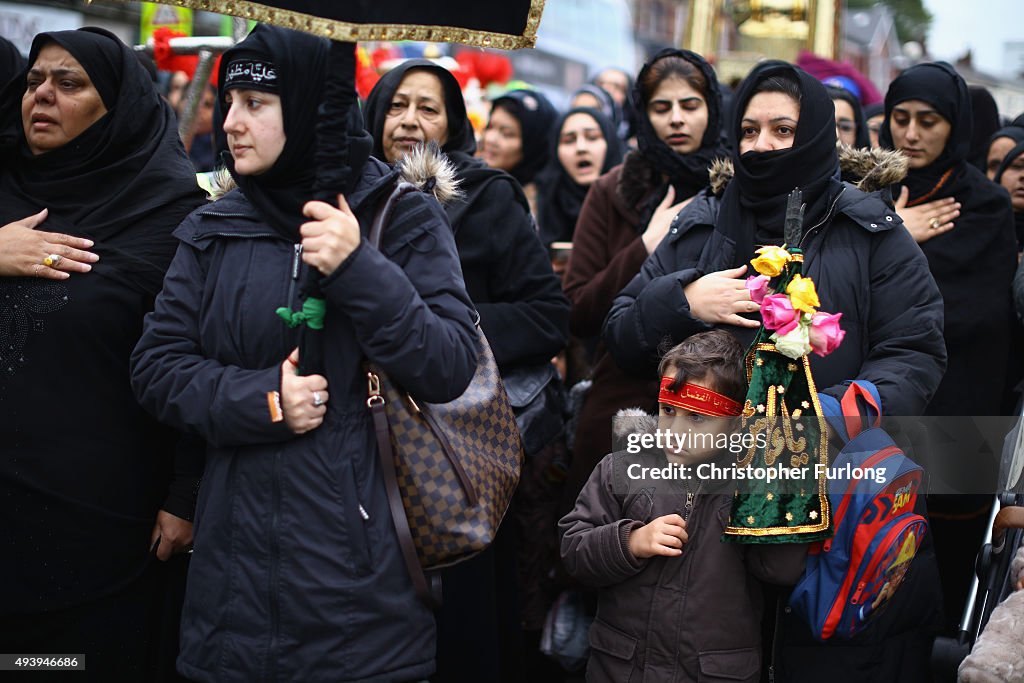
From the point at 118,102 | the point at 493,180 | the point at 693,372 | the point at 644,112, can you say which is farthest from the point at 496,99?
the point at 693,372

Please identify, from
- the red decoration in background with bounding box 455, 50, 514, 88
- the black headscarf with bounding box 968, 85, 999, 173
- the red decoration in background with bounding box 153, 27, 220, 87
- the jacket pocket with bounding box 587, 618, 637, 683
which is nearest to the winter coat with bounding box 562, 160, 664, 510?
the jacket pocket with bounding box 587, 618, 637, 683

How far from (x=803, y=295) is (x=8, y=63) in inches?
114

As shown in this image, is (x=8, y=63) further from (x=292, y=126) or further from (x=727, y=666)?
(x=727, y=666)

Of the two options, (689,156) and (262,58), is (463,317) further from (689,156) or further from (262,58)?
(689,156)

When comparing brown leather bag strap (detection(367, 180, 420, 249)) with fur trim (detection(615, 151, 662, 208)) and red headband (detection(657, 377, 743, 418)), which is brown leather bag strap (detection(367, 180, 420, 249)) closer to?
A: red headband (detection(657, 377, 743, 418))

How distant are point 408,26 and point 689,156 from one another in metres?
2.22

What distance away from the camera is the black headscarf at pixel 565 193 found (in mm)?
6527

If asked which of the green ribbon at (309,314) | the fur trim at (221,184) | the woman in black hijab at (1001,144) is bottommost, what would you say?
the green ribbon at (309,314)

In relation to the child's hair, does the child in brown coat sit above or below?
below

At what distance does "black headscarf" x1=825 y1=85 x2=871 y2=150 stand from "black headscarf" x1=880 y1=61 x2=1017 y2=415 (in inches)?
24.2

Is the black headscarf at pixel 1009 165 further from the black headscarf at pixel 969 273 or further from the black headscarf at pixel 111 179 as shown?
the black headscarf at pixel 111 179

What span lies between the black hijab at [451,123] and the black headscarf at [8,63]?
126 centimetres

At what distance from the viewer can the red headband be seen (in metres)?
3.24

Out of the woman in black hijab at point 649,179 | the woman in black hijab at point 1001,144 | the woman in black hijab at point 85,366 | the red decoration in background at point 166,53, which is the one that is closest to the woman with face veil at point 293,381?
the woman in black hijab at point 85,366
